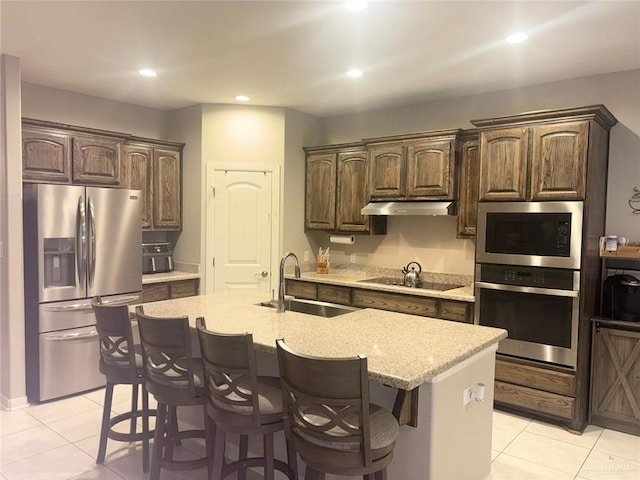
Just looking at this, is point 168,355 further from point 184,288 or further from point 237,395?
point 184,288

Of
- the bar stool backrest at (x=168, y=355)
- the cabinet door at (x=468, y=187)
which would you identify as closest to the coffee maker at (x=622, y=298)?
the cabinet door at (x=468, y=187)

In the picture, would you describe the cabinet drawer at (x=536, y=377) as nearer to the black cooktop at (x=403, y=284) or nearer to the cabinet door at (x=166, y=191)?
the black cooktop at (x=403, y=284)

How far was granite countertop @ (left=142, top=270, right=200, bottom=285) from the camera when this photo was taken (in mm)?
4695

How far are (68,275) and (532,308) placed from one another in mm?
3829

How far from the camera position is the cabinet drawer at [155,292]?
4.65m

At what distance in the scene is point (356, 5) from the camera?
2637 millimetres

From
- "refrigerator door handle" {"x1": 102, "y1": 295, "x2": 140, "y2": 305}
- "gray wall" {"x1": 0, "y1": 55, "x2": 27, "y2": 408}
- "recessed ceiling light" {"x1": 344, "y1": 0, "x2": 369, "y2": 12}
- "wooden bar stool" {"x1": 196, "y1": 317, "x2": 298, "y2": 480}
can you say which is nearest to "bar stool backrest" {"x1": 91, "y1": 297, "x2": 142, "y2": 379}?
"wooden bar stool" {"x1": 196, "y1": 317, "x2": 298, "y2": 480}

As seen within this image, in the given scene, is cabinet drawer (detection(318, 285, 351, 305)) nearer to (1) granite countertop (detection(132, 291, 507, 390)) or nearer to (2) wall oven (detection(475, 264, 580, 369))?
(2) wall oven (detection(475, 264, 580, 369))

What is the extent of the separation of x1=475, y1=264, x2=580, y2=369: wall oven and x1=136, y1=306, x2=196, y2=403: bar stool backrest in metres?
2.48

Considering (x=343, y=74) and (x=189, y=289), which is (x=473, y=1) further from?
(x=189, y=289)

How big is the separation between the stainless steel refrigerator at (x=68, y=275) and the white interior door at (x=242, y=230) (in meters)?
1.05

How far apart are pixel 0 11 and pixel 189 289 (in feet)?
9.74

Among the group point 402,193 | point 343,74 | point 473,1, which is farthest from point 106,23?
point 402,193

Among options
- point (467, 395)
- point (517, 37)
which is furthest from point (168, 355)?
point (517, 37)
